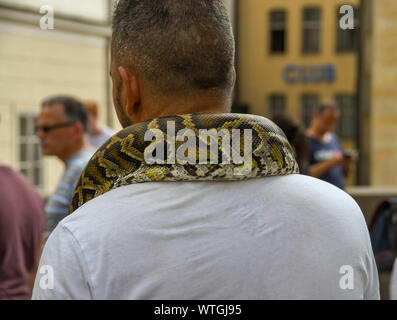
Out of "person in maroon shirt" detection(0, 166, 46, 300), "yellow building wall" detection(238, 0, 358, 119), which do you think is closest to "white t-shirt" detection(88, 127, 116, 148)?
"person in maroon shirt" detection(0, 166, 46, 300)

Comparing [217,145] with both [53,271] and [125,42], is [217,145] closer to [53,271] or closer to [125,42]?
[125,42]

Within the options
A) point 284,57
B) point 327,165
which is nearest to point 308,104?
point 284,57

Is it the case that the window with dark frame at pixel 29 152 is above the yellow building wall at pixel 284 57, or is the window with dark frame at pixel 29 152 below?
below

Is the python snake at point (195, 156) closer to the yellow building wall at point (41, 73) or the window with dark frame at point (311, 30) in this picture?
the yellow building wall at point (41, 73)

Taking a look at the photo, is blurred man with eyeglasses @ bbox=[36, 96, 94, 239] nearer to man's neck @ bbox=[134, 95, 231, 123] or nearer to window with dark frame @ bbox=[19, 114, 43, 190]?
man's neck @ bbox=[134, 95, 231, 123]

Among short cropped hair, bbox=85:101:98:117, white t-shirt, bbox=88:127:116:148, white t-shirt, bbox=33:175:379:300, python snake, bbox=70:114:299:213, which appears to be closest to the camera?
white t-shirt, bbox=33:175:379:300

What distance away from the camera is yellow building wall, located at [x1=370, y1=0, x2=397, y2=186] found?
11.6m

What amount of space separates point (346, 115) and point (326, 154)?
909 inches

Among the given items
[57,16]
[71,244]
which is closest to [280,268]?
[71,244]

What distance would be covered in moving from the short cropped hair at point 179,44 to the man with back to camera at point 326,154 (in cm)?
478

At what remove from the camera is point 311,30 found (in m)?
28.6

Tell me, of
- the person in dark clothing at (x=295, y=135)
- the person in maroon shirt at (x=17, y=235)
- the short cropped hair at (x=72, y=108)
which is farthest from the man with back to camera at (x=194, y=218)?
the person in dark clothing at (x=295, y=135)

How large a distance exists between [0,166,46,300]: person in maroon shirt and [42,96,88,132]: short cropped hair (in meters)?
0.82

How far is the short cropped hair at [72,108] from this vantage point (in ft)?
14.7
